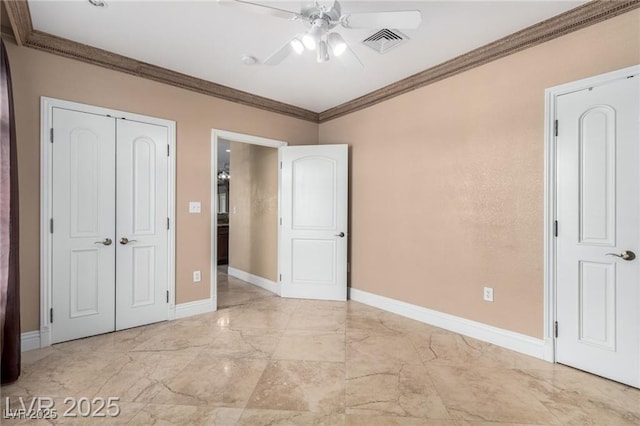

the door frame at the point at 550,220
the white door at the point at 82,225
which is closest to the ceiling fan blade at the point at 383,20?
the door frame at the point at 550,220

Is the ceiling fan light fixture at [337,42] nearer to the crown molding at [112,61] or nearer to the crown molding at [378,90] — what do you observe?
the crown molding at [378,90]

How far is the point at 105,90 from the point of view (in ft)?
9.34

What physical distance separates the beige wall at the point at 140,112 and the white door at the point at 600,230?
3.26 metres

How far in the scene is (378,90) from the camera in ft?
11.9

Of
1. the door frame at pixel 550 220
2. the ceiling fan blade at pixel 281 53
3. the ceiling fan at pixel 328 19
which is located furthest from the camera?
the door frame at pixel 550 220

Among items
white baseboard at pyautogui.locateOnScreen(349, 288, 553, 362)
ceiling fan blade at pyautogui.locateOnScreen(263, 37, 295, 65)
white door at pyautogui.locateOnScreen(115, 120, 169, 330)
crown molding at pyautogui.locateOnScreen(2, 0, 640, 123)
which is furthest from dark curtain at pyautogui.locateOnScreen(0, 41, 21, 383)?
white baseboard at pyautogui.locateOnScreen(349, 288, 553, 362)

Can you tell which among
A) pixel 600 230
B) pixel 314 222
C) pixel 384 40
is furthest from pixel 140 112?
pixel 600 230

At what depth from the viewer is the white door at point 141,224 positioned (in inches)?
116

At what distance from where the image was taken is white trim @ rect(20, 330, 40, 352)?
2.45 metres

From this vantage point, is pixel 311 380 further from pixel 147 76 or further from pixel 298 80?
pixel 147 76

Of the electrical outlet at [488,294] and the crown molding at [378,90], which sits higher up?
the crown molding at [378,90]

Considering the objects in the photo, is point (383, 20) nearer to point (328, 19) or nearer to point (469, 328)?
point (328, 19)

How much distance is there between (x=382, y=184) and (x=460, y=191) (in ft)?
3.26

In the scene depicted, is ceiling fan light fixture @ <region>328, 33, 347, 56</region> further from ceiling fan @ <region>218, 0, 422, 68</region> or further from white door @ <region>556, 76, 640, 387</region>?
white door @ <region>556, 76, 640, 387</region>
